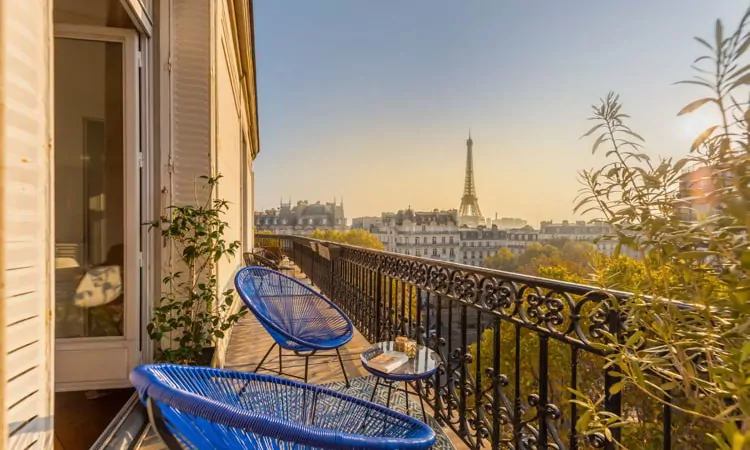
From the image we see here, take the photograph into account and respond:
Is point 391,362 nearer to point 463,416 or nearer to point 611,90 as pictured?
point 463,416

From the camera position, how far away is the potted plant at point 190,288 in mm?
2234

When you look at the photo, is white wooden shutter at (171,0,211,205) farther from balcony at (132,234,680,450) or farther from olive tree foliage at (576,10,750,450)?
olive tree foliage at (576,10,750,450)

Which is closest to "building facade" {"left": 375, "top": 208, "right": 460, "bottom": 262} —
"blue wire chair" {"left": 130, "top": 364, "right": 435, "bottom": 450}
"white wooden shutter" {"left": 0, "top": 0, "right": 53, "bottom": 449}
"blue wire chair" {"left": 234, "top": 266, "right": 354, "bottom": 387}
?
"blue wire chair" {"left": 234, "top": 266, "right": 354, "bottom": 387}

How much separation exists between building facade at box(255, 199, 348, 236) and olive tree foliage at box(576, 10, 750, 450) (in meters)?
49.3

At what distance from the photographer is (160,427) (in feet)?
2.53

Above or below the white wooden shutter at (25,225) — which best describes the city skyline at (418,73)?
above

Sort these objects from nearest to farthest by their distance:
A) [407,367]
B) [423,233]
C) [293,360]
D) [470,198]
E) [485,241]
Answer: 1. [407,367]
2. [293,360]
3. [470,198]
4. [423,233]
5. [485,241]

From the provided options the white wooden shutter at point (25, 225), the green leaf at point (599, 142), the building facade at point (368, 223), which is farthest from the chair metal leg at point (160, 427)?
the building facade at point (368, 223)

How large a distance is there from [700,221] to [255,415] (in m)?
0.91

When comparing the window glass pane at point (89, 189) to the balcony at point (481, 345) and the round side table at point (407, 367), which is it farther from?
the round side table at point (407, 367)

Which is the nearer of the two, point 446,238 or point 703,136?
point 703,136

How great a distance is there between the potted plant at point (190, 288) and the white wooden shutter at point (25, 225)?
130 centimetres

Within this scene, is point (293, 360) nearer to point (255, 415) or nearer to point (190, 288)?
point (190, 288)

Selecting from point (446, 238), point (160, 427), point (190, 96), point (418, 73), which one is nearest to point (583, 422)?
point (160, 427)
